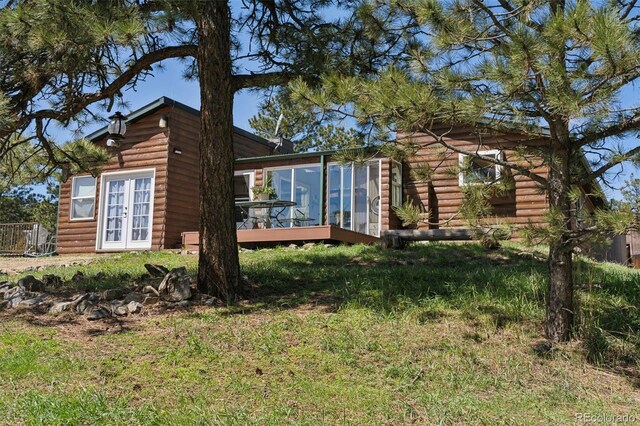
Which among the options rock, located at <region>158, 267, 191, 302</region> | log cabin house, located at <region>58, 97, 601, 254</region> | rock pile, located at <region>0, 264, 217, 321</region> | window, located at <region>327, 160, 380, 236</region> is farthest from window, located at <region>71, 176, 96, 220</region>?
rock, located at <region>158, 267, 191, 302</region>

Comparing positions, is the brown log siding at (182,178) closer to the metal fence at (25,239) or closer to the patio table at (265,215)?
the patio table at (265,215)

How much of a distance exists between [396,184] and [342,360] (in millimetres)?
9510

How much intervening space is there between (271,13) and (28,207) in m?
27.2

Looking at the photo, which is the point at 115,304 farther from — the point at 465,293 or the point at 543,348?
the point at 543,348

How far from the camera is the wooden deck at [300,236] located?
11484 millimetres

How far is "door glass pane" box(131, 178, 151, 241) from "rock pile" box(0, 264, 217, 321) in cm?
788

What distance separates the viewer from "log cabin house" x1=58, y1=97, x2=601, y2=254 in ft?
42.6

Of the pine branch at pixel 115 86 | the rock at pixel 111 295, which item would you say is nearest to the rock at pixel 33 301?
the rock at pixel 111 295

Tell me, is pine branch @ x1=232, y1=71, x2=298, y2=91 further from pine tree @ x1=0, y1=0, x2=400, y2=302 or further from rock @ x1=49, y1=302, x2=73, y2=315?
rock @ x1=49, y1=302, x2=73, y2=315

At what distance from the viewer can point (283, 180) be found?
14297 millimetres

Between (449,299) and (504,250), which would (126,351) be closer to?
(449,299)

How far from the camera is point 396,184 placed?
1341 cm

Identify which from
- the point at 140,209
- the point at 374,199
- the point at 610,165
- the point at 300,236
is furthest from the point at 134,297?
the point at 140,209

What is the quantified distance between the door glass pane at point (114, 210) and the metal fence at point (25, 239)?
2.94 m
